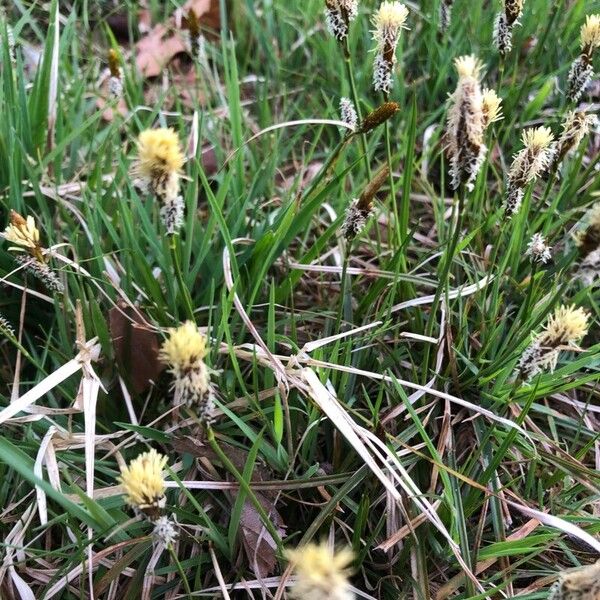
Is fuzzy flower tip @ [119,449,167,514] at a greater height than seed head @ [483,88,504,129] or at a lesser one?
lesser

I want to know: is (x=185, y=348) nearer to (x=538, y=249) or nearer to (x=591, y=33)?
(x=538, y=249)

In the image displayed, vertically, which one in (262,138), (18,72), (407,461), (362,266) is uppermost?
(18,72)

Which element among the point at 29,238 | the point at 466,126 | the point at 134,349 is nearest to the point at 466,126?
the point at 466,126

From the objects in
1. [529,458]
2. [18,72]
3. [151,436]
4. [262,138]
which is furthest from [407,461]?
[18,72]

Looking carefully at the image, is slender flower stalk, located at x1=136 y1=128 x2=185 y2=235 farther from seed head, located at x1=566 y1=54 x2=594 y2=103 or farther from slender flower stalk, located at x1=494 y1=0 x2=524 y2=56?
seed head, located at x1=566 y1=54 x2=594 y2=103

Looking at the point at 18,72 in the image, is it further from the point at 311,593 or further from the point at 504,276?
the point at 311,593

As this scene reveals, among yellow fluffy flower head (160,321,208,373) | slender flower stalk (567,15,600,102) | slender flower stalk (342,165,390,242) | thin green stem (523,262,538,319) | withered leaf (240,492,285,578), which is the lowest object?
withered leaf (240,492,285,578)

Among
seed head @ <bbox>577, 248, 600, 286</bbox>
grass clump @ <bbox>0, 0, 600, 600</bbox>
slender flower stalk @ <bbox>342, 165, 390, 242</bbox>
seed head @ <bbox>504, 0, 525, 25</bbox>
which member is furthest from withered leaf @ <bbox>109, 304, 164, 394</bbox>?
seed head @ <bbox>504, 0, 525, 25</bbox>
